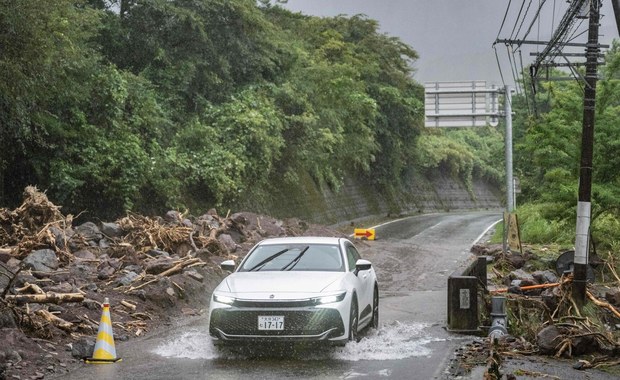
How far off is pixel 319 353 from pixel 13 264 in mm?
7838

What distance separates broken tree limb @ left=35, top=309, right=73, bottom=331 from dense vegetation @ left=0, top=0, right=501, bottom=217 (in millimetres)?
8151

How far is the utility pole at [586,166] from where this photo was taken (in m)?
15.7

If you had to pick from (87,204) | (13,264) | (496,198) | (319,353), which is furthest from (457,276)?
(496,198)

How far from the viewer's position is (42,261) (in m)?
16.6

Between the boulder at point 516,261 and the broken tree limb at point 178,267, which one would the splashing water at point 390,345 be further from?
the boulder at point 516,261

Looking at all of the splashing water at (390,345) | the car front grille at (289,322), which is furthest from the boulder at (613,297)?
the car front grille at (289,322)

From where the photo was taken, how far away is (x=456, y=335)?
13648 mm

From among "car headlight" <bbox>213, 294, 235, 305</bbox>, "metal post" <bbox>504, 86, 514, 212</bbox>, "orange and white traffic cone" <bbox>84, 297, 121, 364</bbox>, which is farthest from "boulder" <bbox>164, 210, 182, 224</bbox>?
"metal post" <bbox>504, 86, 514, 212</bbox>

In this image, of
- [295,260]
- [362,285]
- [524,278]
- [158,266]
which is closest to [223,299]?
[295,260]

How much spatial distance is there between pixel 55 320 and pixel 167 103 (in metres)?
20.6

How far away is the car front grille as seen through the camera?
35.1ft

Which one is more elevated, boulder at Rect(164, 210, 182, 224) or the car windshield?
the car windshield

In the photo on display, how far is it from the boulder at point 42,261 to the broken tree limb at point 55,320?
323 centimetres

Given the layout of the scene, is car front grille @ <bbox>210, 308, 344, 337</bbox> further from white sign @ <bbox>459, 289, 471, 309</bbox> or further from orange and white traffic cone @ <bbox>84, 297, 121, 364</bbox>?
white sign @ <bbox>459, 289, 471, 309</bbox>
